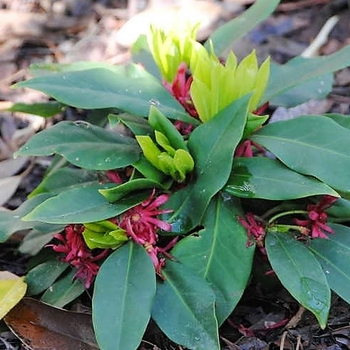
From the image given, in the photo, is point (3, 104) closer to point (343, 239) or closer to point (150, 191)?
point (150, 191)

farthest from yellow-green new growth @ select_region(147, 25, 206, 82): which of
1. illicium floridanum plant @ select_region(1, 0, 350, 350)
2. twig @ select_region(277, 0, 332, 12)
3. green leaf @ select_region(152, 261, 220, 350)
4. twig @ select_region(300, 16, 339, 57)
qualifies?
twig @ select_region(277, 0, 332, 12)

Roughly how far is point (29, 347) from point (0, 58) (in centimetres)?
142

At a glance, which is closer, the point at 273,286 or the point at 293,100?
the point at 273,286

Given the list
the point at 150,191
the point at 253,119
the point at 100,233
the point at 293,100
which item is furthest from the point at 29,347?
the point at 293,100

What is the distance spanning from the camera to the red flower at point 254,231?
1555 mm

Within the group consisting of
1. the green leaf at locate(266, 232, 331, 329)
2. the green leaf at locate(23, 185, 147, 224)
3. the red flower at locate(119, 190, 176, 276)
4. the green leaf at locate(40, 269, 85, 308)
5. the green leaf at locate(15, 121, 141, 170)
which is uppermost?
the green leaf at locate(15, 121, 141, 170)

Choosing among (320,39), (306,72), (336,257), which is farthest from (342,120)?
(320,39)

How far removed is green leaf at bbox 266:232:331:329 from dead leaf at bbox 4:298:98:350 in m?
0.45

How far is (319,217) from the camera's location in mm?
1563

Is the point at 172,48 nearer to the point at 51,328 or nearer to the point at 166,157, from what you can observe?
the point at 166,157

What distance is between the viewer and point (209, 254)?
1526 mm

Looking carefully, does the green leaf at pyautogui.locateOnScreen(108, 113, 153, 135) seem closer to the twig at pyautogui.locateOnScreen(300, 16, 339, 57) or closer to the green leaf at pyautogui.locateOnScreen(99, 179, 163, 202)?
the green leaf at pyautogui.locateOnScreen(99, 179, 163, 202)

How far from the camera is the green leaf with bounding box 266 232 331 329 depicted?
1416 mm

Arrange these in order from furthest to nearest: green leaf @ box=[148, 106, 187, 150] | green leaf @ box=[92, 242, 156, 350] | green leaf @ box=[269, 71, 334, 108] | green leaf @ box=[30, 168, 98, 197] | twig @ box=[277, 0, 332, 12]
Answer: twig @ box=[277, 0, 332, 12], green leaf @ box=[269, 71, 334, 108], green leaf @ box=[30, 168, 98, 197], green leaf @ box=[148, 106, 187, 150], green leaf @ box=[92, 242, 156, 350]
